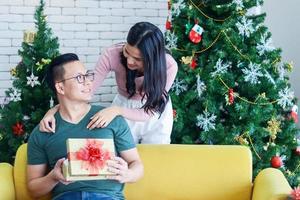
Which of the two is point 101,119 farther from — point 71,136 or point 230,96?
point 230,96

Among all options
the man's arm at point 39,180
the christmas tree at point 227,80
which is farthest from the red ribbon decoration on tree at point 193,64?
the man's arm at point 39,180

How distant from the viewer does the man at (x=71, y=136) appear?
196cm

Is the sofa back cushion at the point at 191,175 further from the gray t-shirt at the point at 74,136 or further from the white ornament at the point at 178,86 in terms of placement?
the white ornament at the point at 178,86

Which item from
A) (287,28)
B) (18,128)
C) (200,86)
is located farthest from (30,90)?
A: (287,28)

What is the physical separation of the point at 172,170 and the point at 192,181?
0.11 m

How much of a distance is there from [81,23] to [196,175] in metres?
2.00

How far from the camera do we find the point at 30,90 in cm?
261

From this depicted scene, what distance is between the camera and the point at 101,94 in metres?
3.82

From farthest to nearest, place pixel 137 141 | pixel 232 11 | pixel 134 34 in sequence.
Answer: pixel 232 11
pixel 137 141
pixel 134 34

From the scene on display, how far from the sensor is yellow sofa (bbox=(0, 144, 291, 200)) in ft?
6.91

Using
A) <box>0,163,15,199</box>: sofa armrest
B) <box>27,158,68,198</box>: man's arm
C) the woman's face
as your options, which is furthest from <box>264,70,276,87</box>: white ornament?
<box>0,163,15,199</box>: sofa armrest

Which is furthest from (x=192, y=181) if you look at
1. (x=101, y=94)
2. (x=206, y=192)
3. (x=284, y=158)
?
(x=101, y=94)

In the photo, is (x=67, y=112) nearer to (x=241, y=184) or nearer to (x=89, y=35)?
(x=241, y=184)

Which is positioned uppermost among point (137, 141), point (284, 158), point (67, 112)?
point (67, 112)
